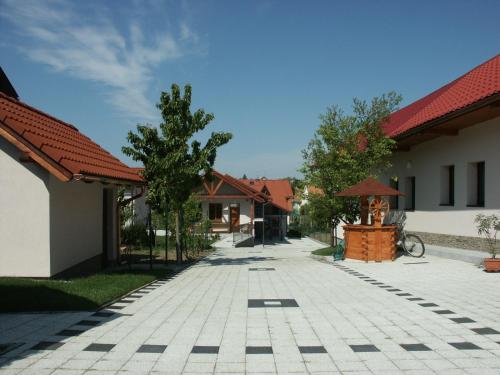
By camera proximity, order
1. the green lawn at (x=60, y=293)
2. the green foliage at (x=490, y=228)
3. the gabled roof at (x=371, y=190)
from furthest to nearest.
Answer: the gabled roof at (x=371, y=190) → the green foliage at (x=490, y=228) → the green lawn at (x=60, y=293)

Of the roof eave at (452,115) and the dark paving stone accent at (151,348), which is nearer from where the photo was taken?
the dark paving stone accent at (151,348)

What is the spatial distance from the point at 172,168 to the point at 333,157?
7859mm

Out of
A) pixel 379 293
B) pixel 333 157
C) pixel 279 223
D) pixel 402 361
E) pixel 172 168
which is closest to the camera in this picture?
pixel 402 361

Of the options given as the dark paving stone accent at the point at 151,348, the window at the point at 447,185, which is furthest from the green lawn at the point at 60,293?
the window at the point at 447,185

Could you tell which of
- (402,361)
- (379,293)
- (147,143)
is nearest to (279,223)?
(147,143)

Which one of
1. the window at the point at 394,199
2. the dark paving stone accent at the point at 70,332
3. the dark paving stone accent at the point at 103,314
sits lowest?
the dark paving stone accent at the point at 103,314

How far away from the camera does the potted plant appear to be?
1231cm

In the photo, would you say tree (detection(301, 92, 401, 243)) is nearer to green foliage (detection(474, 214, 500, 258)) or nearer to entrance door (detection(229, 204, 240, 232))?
Answer: green foliage (detection(474, 214, 500, 258))

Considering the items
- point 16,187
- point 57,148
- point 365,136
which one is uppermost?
point 365,136

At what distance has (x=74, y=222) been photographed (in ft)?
38.4

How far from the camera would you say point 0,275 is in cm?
1004

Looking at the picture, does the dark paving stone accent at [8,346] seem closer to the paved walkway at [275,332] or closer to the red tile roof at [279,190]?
the paved walkway at [275,332]

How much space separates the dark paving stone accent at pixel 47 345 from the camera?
228 inches

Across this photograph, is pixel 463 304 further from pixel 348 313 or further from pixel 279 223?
pixel 279 223
